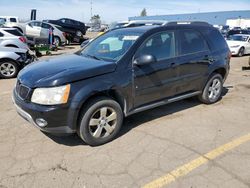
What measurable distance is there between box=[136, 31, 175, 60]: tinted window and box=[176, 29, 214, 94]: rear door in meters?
0.22

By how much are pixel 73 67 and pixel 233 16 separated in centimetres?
8002

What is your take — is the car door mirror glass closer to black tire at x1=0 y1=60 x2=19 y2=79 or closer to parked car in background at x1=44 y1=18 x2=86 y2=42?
black tire at x1=0 y1=60 x2=19 y2=79

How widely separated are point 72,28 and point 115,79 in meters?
21.6

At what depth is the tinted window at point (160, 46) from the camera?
449cm

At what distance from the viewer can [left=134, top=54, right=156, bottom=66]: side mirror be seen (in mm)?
4175

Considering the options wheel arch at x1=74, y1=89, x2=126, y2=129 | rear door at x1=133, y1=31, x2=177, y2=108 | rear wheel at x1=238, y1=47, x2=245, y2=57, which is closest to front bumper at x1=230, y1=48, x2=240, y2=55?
rear wheel at x1=238, y1=47, x2=245, y2=57

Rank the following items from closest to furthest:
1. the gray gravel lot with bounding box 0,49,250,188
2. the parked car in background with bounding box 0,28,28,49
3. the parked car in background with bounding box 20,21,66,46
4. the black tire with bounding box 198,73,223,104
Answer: the gray gravel lot with bounding box 0,49,250,188 → the black tire with bounding box 198,73,223,104 → the parked car in background with bounding box 0,28,28,49 → the parked car in background with bounding box 20,21,66,46

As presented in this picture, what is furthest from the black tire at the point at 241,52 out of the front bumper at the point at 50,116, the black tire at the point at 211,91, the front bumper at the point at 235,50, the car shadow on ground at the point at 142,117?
the front bumper at the point at 50,116

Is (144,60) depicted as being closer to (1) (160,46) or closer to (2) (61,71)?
(1) (160,46)

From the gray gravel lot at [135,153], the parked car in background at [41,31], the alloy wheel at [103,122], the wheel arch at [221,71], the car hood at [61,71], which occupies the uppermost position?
the parked car in background at [41,31]

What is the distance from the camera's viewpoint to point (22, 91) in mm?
3920

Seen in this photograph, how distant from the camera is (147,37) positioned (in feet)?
14.8

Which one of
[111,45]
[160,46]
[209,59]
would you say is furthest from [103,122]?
[209,59]

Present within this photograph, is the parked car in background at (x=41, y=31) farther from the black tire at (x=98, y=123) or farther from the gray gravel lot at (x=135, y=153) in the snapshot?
the black tire at (x=98, y=123)
